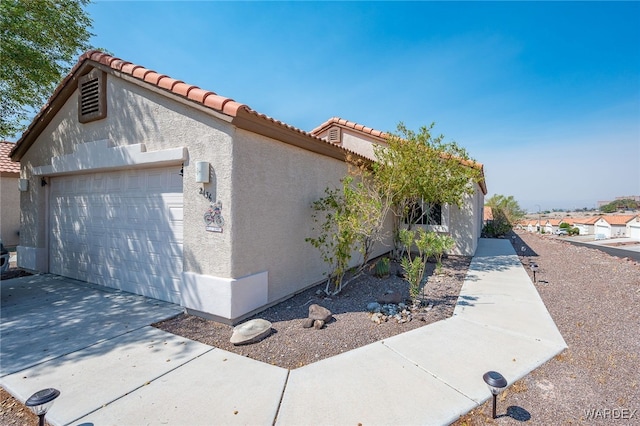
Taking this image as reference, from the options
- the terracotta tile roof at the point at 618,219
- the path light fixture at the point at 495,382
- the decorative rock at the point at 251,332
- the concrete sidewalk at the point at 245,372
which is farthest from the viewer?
the terracotta tile roof at the point at 618,219

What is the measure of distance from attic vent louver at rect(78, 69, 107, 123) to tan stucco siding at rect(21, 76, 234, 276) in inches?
5.2

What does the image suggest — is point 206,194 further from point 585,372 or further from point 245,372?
point 585,372

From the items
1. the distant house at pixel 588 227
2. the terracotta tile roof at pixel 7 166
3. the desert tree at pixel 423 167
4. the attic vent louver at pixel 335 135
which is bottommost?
the distant house at pixel 588 227

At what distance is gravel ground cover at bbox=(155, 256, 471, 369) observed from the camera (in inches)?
167

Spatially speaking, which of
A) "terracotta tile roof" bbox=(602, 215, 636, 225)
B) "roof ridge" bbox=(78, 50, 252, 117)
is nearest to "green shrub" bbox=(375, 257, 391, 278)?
"roof ridge" bbox=(78, 50, 252, 117)

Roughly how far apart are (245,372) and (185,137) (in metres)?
4.37

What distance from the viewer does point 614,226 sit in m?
65.0

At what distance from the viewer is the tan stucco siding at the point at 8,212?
44.0 feet

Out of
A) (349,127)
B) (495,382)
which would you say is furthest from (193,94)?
(349,127)

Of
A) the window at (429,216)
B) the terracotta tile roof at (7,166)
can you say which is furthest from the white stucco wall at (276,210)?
the terracotta tile roof at (7,166)

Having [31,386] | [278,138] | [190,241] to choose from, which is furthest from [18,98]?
[31,386]

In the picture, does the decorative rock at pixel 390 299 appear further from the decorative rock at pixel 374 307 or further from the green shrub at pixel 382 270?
the green shrub at pixel 382 270

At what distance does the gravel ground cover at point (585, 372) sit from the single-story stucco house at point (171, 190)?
13.9 feet

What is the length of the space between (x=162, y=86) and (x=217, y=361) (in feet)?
16.6
